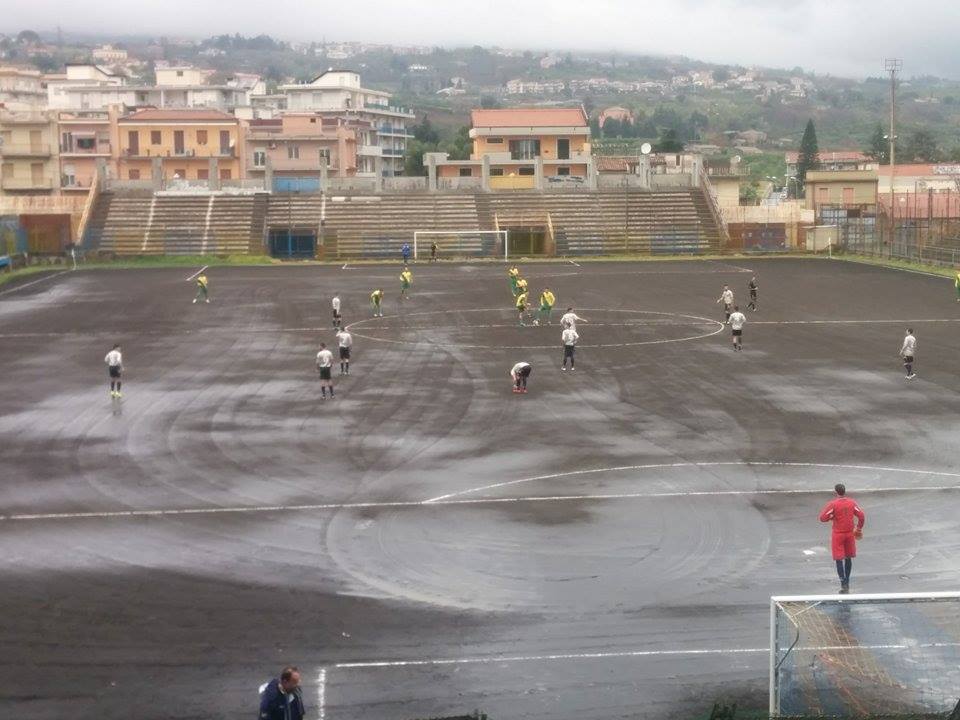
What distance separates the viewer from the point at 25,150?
10588 cm

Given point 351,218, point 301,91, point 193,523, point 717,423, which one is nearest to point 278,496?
point 193,523

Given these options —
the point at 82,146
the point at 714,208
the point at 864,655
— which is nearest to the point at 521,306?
the point at 864,655

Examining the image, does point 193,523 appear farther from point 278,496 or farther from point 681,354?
point 681,354

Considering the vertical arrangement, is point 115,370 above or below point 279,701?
above

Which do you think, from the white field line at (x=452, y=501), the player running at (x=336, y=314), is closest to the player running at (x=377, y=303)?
the player running at (x=336, y=314)

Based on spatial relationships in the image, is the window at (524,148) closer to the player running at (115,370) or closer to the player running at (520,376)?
the player running at (520,376)

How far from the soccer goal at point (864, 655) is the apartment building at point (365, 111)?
129 metres

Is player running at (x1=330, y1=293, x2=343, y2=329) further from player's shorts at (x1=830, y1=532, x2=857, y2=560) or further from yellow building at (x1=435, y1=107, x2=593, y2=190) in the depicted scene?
yellow building at (x1=435, y1=107, x2=593, y2=190)

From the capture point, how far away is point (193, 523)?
2073 cm

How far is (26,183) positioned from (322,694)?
3975 inches

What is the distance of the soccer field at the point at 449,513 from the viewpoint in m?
14.8

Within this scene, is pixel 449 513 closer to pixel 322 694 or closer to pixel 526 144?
pixel 322 694

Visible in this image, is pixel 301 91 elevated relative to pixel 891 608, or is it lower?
elevated

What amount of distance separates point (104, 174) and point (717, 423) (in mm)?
70317
